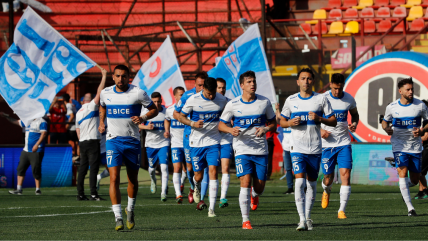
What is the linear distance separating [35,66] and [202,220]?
477 centimetres

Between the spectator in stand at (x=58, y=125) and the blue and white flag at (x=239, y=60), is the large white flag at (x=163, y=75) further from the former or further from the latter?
the spectator in stand at (x=58, y=125)

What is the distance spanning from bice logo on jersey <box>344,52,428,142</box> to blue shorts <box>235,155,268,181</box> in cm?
970

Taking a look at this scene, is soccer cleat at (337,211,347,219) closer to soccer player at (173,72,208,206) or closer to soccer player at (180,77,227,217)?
soccer player at (180,77,227,217)

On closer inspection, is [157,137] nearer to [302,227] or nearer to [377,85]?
[302,227]

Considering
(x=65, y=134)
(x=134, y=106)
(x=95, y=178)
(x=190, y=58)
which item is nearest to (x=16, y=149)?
(x=65, y=134)

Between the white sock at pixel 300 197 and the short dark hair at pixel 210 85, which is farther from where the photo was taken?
the short dark hair at pixel 210 85

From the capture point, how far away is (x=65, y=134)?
2064 centimetres

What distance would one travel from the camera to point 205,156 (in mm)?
10992

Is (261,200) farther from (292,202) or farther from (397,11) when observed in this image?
(397,11)

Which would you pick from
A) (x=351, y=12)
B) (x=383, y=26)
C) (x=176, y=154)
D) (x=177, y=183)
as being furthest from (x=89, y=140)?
(x=351, y=12)

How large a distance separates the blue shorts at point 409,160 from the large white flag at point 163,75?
6.32 meters

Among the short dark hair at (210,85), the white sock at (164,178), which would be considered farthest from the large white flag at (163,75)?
the short dark hair at (210,85)

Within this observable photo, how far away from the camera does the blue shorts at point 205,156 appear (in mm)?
10789

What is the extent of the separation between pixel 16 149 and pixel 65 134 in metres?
3.23
